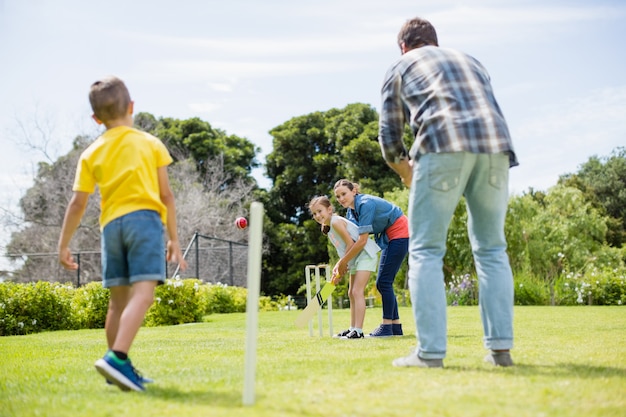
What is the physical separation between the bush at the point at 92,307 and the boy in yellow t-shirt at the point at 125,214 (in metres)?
8.88

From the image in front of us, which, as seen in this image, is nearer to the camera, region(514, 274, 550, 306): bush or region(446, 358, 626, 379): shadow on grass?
region(446, 358, 626, 379): shadow on grass

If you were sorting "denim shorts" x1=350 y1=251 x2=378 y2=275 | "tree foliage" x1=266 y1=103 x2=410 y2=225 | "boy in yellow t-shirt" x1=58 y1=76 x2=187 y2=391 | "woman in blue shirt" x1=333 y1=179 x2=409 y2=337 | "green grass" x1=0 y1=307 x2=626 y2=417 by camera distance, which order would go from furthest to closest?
"tree foliage" x1=266 y1=103 x2=410 y2=225
"denim shorts" x1=350 y1=251 x2=378 y2=275
"woman in blue shirt" x1=333 y1=179 x2=409 y2=337
"boy in yellow t-shirt" x1=58 y1=76 x2=187 y2=391
"green grass" x1=0 y1=307 x2=626 y2=417

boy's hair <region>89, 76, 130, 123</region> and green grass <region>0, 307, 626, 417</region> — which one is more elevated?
boy's hair <region>89, 76, 130, 123</region>

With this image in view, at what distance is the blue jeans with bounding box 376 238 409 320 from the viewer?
6.56m

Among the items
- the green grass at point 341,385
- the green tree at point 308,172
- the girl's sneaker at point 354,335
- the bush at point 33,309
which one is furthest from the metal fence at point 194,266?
the green grass at point 341,385

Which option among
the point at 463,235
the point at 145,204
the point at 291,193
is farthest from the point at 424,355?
the point at 291,193

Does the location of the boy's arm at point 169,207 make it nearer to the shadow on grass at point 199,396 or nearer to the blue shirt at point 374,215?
the shadow on grass at point 199,396

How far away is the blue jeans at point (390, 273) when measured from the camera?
656cm

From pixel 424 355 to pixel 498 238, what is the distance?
791 mm

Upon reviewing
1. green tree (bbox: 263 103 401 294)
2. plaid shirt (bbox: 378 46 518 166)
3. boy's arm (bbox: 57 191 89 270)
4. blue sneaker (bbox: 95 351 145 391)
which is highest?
green tree (bbox: 263 103 401 294)

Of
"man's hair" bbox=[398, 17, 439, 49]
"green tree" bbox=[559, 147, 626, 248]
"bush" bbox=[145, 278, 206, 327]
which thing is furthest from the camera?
"green tree" bbox=[559, 147, 626, 248]

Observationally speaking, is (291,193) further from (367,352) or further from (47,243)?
(367,352)

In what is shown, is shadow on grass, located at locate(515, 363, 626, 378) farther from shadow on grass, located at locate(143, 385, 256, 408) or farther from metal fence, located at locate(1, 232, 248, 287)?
metal fence, located at locate(1, 232, 248, 287)

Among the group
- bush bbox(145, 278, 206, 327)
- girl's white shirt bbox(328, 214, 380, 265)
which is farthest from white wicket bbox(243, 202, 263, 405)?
bush bbox(145, 278, 206, 327)
